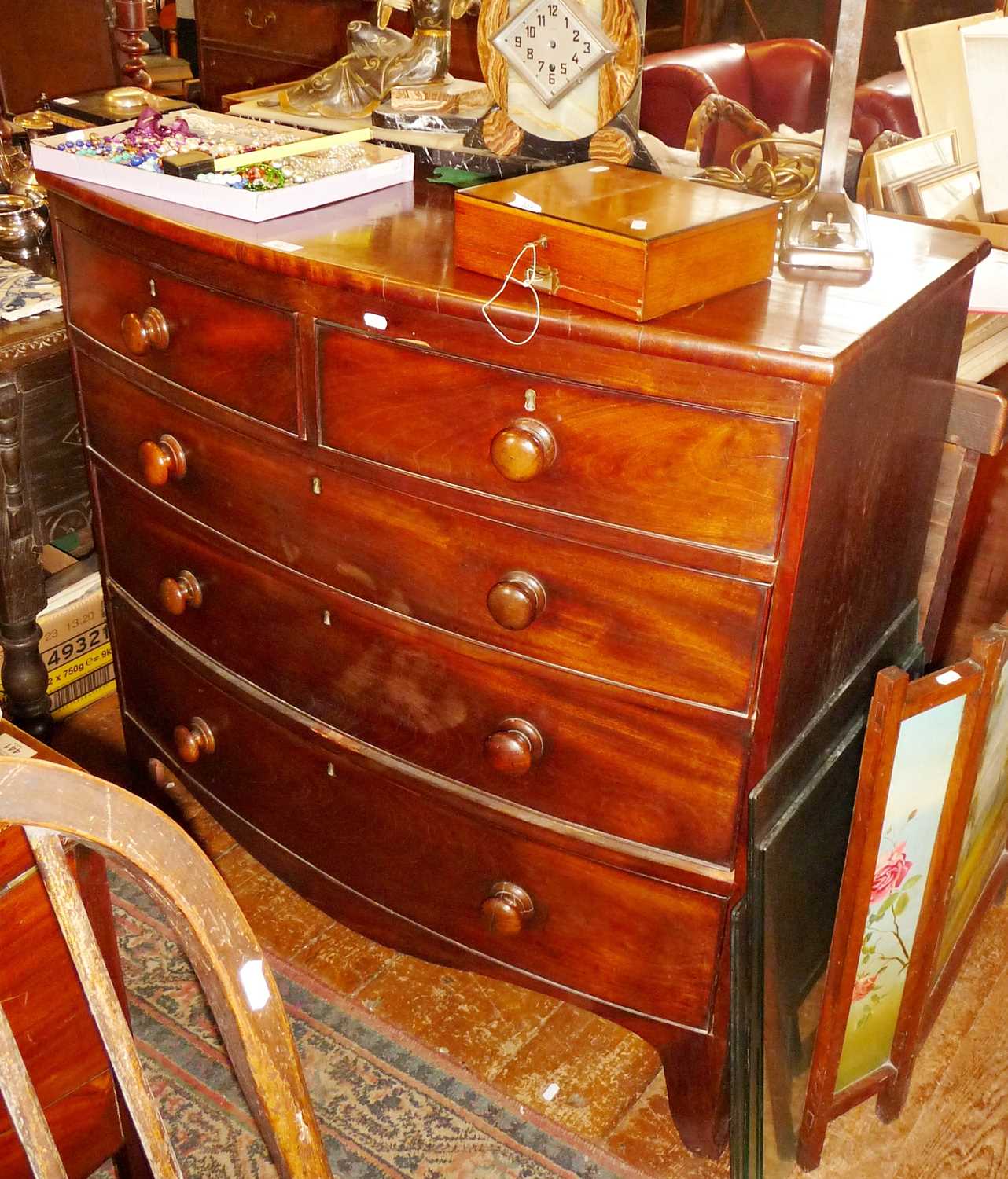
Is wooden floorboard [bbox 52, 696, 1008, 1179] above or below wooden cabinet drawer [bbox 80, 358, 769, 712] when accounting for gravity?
below

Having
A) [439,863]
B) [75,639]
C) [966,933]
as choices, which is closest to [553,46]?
[439,863]

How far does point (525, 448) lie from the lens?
1.20 m

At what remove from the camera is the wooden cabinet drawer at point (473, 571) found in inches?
48.1

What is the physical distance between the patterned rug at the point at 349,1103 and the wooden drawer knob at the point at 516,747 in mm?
560

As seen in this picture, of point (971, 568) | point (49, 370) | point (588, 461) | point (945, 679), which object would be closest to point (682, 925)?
point (945, 679)

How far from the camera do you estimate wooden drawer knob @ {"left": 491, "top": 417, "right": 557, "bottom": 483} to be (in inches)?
47.3

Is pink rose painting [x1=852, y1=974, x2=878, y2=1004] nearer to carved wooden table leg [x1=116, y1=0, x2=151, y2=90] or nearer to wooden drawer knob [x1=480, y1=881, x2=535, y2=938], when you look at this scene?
wooden drawer knob [x1=480, y1=881, x2=535, y2=938]

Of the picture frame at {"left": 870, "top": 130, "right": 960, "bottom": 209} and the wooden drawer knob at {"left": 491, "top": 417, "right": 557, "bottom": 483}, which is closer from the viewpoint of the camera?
the wooden drawer knob at {"left": 491, "top": 417, "right": 557, "bottom": 483}

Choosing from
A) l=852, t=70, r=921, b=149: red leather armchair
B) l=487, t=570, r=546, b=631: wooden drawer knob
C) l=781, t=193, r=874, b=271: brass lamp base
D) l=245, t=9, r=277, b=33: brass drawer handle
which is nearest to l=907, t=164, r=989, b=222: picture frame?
l=781, t=193, r=874, b=271: brass lamp base

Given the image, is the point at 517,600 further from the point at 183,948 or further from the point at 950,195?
the point at 950,195

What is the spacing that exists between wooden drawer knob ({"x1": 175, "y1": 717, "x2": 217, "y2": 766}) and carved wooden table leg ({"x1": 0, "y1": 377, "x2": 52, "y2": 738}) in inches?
14.8

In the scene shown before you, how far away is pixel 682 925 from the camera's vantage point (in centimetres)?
141

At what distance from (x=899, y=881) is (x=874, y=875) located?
0.26 ft

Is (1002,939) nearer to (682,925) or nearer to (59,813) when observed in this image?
(682,925)
